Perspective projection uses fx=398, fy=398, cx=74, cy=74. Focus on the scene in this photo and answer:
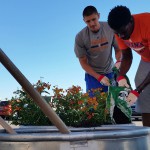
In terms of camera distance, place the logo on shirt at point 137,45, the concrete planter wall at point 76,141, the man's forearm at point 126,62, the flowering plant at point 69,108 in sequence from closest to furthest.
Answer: the concrete planter wall at point 76,141 → the logo on shirt at point 137,45 → the man's forearm at point 126,62 → the flowering plant at point 69,108

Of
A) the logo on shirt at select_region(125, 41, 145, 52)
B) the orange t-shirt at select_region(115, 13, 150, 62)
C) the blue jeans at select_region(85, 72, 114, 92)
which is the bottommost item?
the blue jeans at select_region(85, 72, 114, 92)

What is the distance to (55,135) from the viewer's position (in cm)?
153

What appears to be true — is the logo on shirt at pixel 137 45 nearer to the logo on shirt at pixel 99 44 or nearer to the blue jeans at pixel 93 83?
the logo on shirt at pixel 99 44

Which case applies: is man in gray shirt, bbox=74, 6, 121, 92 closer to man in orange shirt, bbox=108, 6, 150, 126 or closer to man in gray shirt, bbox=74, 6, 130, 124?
man in gray shirt, bbox=74, 6, 130, 124

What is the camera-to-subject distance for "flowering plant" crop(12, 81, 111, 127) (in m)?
3.87

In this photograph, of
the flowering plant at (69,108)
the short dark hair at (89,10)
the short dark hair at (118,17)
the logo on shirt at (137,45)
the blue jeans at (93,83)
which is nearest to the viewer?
the short dark hair at (118,17)

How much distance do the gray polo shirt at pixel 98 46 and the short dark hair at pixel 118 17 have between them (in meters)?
1.38

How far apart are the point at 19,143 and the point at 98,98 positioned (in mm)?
2498

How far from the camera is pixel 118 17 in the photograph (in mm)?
2756

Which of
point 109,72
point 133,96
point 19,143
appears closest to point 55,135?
point 19,143

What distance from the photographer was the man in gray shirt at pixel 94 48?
423cm

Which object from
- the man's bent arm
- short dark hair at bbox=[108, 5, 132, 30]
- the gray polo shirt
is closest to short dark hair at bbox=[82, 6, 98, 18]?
the gray polo shirt

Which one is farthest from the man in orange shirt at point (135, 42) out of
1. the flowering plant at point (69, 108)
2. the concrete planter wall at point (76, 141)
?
the concrete planter wall at point (76, 141)

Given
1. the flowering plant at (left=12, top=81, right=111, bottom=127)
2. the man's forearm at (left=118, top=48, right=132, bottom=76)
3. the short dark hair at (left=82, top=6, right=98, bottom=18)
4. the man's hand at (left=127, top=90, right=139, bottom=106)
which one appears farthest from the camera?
the short dark hair at (left=82, top=6, right=98, bottom=18)
